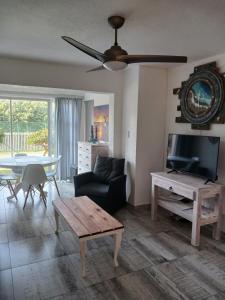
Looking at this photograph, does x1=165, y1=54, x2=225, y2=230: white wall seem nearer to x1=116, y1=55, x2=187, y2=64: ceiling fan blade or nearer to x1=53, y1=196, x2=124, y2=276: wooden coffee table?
x1=116, y1=55, x2=187, y2=64: ceiling fan blade

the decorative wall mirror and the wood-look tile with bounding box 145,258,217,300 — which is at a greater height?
the decorative wall mirror

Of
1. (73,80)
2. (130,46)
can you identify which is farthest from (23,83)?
(130,46)

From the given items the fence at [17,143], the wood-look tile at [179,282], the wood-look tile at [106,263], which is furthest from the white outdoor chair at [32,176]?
the wood-look tile at [179,282]

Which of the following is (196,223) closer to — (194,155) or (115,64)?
(194,155)

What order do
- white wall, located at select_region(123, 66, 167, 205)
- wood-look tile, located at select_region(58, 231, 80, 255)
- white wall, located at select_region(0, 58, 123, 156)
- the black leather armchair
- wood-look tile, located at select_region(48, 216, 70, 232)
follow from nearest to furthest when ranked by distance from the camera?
1. wood-look tile, located at select_region(58, 231, 80, 255)
2. wood-look tile, located at select_region(48, 216, 70, 232)
3. white wall, located at select_region(0, 58, 123, 156)
4. the black leather armchair
5. white wall, located at select_region(123, 66, 167, 205)

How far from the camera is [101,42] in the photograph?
2.79 m

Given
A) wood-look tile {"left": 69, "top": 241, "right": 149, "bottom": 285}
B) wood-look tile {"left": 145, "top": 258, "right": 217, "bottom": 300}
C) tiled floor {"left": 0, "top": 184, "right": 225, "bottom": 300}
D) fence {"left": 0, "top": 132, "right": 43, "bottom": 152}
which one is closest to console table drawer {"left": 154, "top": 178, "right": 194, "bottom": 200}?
tiled floor {"left": 0, "top": 184, "right": 225, "bottom": 300}

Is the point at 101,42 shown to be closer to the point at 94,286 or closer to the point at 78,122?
the point at 94,286

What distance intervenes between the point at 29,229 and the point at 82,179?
120cm

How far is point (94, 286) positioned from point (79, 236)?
0.47 meters

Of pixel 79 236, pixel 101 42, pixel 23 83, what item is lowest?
pixel 79 236

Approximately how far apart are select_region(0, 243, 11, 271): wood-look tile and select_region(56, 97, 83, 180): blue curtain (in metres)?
3.28

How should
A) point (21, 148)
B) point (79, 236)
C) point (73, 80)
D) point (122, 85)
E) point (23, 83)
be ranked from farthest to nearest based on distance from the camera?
point (21, 148)
point (122, 85)
point (73, 80)
point (23, 83)
point (79, 236)

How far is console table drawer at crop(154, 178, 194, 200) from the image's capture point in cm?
294
